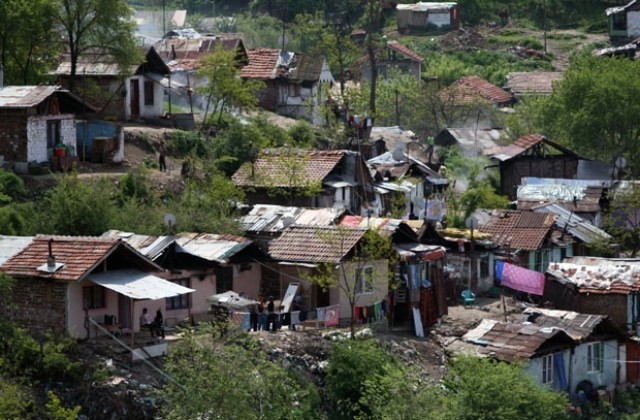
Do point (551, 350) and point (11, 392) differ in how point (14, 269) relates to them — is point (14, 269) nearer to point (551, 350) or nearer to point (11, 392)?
point (11, 392)

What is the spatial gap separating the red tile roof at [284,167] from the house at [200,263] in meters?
7.21

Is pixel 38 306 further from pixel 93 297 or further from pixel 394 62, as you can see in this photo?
pixel 394 62

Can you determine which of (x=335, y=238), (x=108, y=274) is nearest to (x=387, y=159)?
(x=335, y=238)

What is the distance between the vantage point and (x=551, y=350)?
128ft

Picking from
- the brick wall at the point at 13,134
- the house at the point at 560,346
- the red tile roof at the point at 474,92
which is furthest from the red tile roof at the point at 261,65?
the house at the point at 560,346

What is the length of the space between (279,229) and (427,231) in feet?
15.3

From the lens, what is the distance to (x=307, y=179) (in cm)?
4628

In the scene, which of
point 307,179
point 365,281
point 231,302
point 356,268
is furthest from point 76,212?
point 307,179

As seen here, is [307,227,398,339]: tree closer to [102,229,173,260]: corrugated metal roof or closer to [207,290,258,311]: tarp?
[207,290,258,311]: tarp

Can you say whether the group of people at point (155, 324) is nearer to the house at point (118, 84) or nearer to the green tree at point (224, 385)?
the green tree at point (224, 385)

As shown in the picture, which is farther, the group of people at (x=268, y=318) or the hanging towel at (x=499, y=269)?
the hanging towel at (x=499, y=269)

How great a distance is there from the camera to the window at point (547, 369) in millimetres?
39000

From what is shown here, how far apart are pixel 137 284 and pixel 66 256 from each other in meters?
1.54

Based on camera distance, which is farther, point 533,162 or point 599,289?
point 533,162
